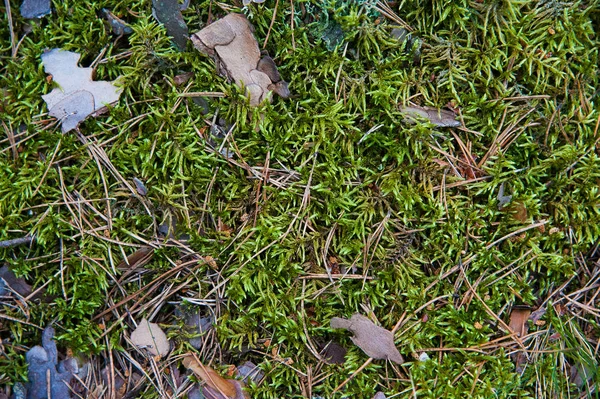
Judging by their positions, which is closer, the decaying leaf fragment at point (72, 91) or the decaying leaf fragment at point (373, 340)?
the decaying leaf fragment at point (373, 340)

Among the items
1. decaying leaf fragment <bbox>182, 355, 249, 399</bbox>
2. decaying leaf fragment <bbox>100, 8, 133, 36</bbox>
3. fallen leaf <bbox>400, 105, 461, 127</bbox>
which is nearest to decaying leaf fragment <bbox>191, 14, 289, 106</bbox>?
decaying leaf fragment <bbox>100, 8, 133, 36</bbox>

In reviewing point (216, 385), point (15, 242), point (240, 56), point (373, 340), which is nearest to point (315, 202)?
point (373, 340)

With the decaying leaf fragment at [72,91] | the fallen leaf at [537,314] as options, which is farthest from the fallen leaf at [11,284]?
the fallen leaf at [537,314]

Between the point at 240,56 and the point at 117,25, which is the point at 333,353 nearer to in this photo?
the point at 240,56

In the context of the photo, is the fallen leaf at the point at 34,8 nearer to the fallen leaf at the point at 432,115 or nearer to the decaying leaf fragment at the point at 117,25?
the decaying leaf fragment at the point at 117,25

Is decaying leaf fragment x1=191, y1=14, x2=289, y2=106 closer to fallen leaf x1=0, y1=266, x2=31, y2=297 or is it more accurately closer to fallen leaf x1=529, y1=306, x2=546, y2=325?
fallen leaf x1=0, y1=266, x2=31, y2=297

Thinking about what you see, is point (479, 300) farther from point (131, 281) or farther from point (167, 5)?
point (167, 5)

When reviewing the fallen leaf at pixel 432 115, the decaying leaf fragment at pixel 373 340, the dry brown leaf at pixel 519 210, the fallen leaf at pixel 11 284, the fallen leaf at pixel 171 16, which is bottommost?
the decaying leaf fragment at pixel 373 340

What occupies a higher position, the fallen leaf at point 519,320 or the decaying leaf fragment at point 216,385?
the decaying leaf fragment at point 216,385
